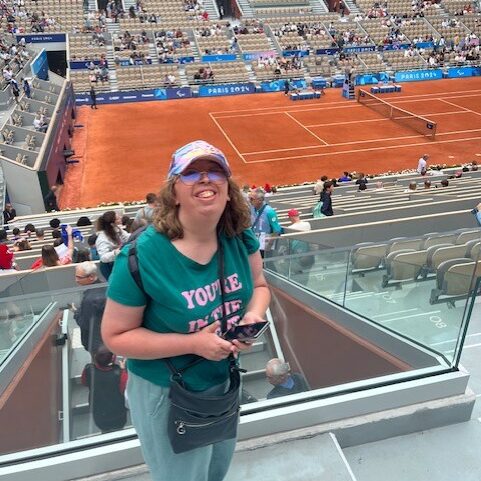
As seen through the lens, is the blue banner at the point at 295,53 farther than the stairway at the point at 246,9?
No

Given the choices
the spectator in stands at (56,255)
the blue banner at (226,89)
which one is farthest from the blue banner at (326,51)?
the spectator in stands at (56,255)

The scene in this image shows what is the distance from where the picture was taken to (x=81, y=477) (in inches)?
112

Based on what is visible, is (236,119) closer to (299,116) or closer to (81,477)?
(299,116)

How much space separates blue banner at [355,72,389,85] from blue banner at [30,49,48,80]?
1979 cm

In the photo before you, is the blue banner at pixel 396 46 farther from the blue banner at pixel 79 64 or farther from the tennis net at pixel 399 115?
the blue banner at pixel 79 64

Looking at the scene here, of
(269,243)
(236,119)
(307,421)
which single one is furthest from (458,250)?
(236,119)

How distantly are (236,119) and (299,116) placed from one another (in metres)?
3.41

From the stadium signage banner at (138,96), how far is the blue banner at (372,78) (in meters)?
11.1

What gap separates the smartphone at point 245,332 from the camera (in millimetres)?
1957

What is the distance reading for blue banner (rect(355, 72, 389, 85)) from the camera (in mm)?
31938

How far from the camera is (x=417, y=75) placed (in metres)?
33.2

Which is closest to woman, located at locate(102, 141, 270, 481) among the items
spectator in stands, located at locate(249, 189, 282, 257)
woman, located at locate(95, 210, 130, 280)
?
woman, located at locate(95, 210, 130, 280)

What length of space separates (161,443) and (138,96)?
29.9 meters

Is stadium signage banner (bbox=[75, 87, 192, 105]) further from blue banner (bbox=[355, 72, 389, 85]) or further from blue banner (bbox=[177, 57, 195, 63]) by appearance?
blue banner (bbox=[355, 72, 389, 85])
